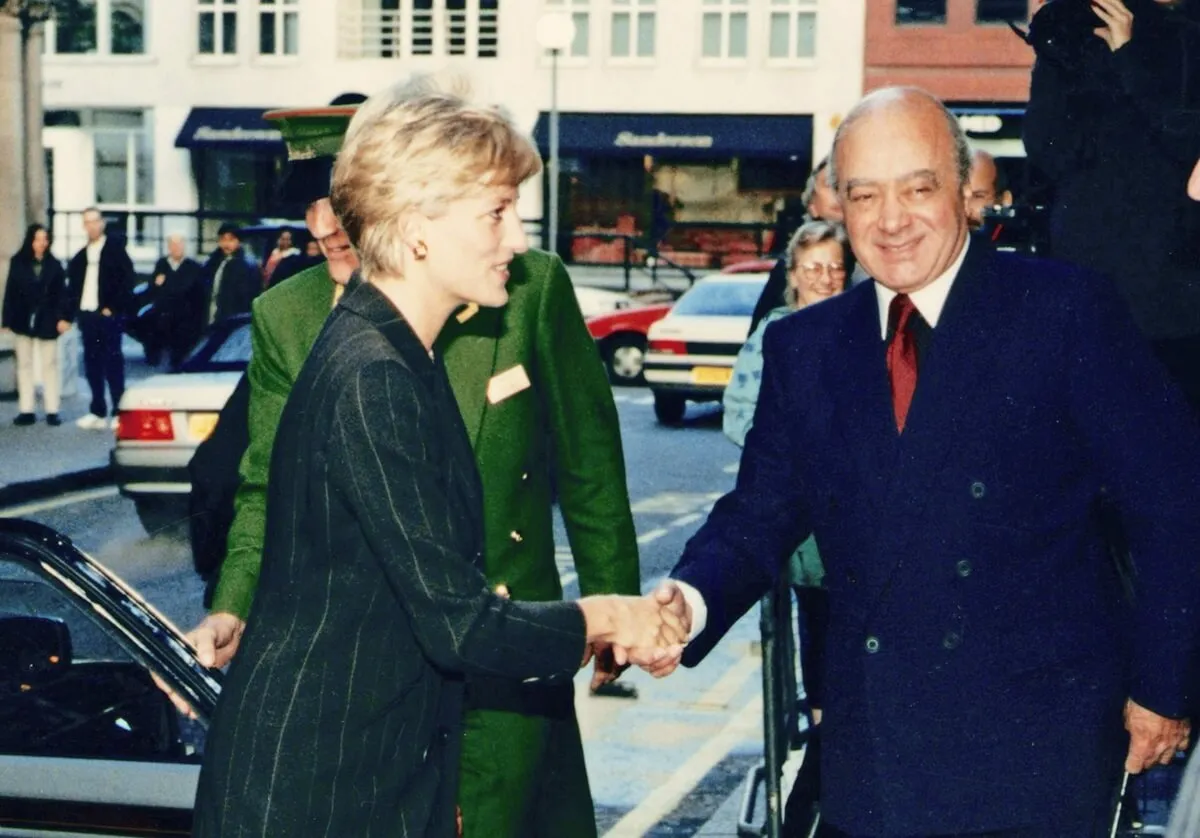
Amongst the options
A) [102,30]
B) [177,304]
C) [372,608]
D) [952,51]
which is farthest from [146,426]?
[102,30]

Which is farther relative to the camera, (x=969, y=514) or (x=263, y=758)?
(x=969, y=514)

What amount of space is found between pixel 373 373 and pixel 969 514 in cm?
111

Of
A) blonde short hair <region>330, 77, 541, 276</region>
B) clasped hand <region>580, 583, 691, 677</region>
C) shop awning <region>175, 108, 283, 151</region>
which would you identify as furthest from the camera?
shop awning <region>175, 108, 283, 151</region>

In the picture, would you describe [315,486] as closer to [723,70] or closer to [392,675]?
[392,675]

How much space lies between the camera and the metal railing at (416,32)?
145 feet

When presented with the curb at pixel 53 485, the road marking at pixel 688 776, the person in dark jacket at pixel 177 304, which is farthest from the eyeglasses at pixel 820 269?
the person in dark jacket at pixel 177 304

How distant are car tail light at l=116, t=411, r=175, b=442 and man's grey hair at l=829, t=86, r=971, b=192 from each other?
9.37 meters

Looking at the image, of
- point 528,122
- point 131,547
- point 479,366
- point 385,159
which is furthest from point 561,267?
point 528,122

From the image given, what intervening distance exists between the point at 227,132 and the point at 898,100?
41.7 meters

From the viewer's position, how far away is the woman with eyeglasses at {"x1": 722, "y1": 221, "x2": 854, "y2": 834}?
6.12 meters

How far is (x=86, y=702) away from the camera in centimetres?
419

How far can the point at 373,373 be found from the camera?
9.27 ft

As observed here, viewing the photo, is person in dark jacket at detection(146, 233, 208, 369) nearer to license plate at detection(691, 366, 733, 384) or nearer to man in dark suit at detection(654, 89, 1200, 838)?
license plate at detection(691, 366, 733, 384)

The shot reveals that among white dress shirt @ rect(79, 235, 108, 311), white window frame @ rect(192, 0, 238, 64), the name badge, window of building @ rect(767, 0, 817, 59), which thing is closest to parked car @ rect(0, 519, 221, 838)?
the name badge
